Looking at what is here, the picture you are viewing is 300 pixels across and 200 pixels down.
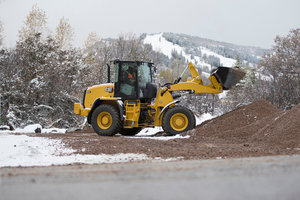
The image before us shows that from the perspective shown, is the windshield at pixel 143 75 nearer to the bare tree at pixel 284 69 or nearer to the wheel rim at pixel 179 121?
the wheel rim at pixel 179 121

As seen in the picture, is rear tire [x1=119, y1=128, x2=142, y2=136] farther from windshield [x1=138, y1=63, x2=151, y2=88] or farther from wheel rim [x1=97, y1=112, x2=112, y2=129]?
windshield [x1=138, y1=63, x2=151, y2=88]

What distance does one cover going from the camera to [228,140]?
10.4 m

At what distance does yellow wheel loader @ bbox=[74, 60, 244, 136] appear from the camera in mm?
12547

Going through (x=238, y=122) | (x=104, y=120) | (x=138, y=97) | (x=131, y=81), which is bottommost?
(x=104, y=120)

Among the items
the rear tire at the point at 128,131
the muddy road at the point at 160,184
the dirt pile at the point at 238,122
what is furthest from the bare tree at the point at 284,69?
the muddy road at the point at 160,184

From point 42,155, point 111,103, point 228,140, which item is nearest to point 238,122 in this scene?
point 228,140

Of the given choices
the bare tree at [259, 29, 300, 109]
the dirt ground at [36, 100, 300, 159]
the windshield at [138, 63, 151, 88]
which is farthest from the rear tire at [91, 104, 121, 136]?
the bare tree at [259, 29, 300, 109]

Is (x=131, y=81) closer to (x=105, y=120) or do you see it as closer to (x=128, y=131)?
(x=105, y=120)

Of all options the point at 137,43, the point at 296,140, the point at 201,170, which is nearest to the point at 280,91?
the point at 137,43

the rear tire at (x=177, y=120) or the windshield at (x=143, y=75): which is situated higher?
the windshield at (x=143, y=75)

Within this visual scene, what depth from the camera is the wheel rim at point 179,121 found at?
12.2 meters

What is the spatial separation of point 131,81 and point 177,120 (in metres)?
2.17

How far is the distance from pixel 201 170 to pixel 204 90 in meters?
10.8

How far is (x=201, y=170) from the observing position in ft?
7.17
